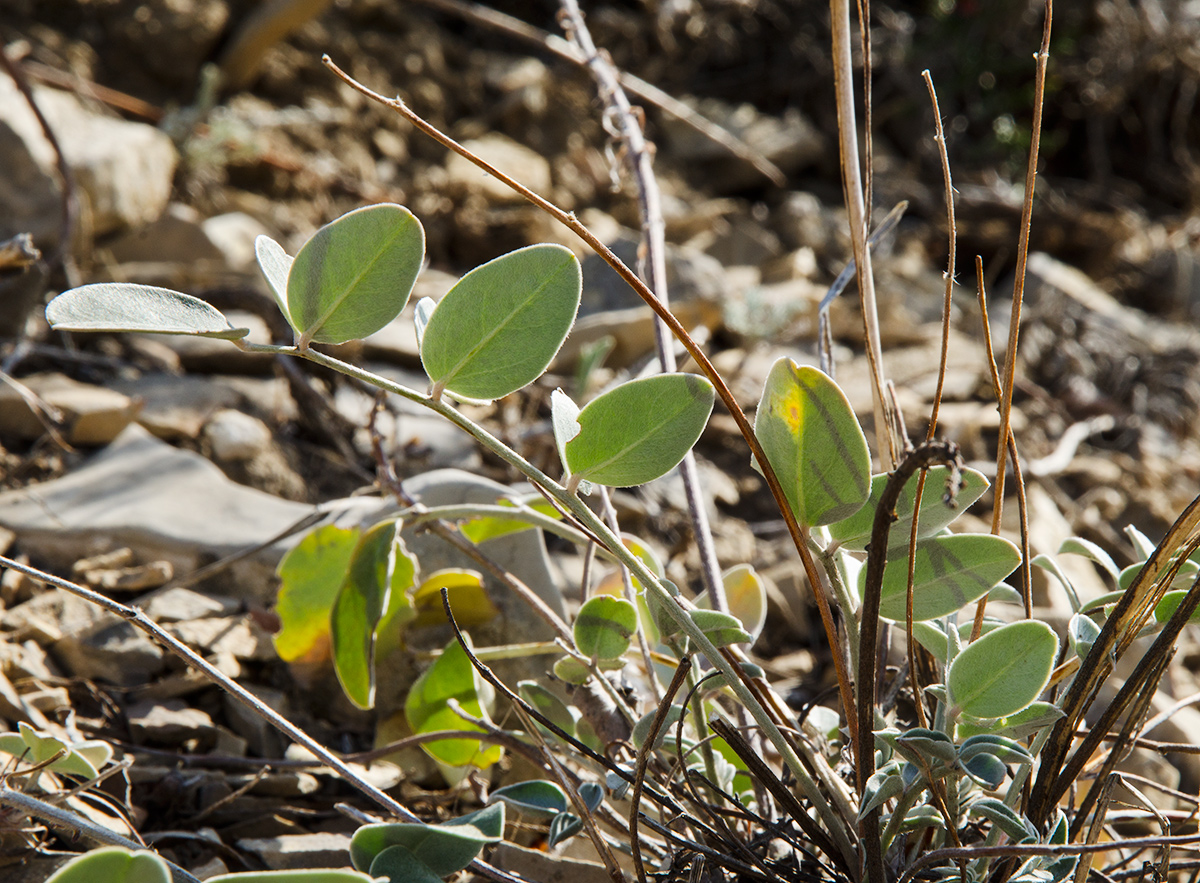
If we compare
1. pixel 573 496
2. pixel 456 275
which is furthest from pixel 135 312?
pixel 456 275

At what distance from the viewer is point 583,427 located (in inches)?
21.2

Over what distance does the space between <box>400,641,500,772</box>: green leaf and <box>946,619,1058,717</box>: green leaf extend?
41cm

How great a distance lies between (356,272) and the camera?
53 centimetres

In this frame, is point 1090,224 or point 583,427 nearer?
point 583,427

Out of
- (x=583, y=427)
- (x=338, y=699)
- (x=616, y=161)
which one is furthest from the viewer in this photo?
(x=338, y=699)

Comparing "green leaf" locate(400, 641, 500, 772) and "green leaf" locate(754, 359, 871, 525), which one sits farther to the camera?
"green leaf" locate(400, 641, 500, 772)

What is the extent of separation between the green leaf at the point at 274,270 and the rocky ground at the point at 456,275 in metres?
0.40

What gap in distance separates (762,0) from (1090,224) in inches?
51.9

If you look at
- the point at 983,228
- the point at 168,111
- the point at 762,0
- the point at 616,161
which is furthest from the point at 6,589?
the point at 762,0

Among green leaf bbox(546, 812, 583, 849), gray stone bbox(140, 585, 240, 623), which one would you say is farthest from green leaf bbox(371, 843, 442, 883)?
gray stone bbox(140, 585, 240, 623)

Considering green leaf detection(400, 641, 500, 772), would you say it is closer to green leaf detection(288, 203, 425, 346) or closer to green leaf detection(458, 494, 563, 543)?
green leaf detection(458, 494, 563, 543)

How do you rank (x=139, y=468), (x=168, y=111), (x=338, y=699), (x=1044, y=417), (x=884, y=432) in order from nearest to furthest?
(x=884, y=432) → (x=338, y=699) → (x=139, y=468) → (x=1044, y=417) → (x=168, y=111)

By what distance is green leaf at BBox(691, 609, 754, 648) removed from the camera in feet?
1.85

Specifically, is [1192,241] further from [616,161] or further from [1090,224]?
[616,161]
